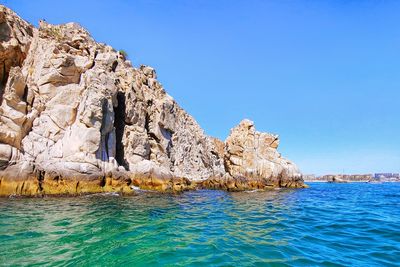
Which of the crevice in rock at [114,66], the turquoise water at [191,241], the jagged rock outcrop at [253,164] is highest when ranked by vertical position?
the crevice in rock at [114,66]

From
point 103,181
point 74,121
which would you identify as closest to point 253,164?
point 103,181

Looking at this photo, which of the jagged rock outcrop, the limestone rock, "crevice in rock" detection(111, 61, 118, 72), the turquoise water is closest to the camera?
the turquoise water

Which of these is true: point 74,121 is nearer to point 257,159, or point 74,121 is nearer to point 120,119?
point 120,119

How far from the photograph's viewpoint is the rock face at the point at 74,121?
25422mm

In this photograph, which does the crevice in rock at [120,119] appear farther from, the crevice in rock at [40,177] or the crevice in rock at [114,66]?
the crevice in rock at [40,177]

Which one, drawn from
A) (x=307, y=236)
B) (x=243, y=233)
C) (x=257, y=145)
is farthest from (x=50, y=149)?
(x=257, y=145)

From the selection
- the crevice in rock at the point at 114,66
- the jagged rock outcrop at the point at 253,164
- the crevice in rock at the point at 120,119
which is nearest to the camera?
the crevice in rock at the point at 120,119

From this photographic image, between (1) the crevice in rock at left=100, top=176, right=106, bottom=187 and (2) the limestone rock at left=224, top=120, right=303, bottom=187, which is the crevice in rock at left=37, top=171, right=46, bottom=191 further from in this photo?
(2) the limestone rock at left=224, top=120, right=303, bottom=187

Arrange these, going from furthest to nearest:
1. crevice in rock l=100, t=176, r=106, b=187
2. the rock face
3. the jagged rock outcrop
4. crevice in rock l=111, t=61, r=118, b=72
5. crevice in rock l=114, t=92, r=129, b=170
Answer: the jagged rock outcrop, crevice in rock l=111, t=61, r=118, b=72, crevice in rock l=114, t=92, r=129, b=170, crevice in rock l=100, t=176, r=106, b=187, the rock face

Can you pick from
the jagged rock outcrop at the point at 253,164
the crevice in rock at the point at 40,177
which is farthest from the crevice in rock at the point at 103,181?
the jagged rock outcrop at the point at 253,164

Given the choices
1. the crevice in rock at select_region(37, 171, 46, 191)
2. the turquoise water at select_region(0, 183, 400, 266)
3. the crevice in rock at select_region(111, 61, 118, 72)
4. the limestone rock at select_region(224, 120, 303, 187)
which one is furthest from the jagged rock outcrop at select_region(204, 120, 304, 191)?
the turquoise water at select_region(0, 183, 400, 266)

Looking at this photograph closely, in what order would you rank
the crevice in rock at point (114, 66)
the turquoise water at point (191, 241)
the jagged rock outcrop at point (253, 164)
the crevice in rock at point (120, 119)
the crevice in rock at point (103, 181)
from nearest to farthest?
the turquoise water at point (191, 241), the crevice in rock at point (103, 181), the crevice in rock at point (120, 119), the crevice in rock at point (114, 66), the jagged rock outcrop at point (253, 164)

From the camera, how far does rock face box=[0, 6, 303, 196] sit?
25422 mm

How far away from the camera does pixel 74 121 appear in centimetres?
3031
